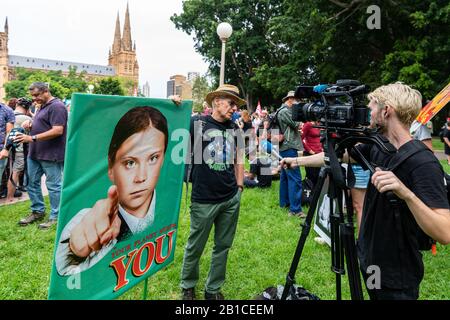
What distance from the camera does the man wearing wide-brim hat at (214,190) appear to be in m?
2.98

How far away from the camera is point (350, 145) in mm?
1996

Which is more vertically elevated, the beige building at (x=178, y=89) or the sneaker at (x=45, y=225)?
the beige building at (x=178, y=89)

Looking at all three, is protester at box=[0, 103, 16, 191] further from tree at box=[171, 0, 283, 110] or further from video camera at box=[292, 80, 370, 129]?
tree at box=[171, 0, 283, 110]

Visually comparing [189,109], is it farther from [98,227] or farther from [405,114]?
[405,114]

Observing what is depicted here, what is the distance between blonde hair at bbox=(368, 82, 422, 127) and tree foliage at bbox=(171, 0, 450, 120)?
50.2 ft

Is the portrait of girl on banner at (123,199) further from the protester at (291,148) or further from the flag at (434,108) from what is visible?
the protester at (291,148)

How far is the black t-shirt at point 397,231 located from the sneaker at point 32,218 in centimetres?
495

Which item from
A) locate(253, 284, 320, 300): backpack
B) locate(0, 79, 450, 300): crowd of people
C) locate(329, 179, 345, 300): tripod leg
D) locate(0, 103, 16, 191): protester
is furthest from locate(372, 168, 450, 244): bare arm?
locate(0, 103, 16, 191): protester

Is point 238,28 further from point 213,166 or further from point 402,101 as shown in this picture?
point 402,101

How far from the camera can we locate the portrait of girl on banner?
1.91 metres

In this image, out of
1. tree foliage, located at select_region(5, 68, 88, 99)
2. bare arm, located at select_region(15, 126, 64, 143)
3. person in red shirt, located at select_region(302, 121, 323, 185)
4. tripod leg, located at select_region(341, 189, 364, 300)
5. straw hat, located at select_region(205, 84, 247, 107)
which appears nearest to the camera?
tripod leg, located at select_region(341, 189, 364, 300)

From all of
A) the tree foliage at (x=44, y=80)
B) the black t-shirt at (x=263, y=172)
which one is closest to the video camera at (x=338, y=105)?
the black t-shirt at (x=263, y=172)

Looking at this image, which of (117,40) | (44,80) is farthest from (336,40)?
(117,40)
